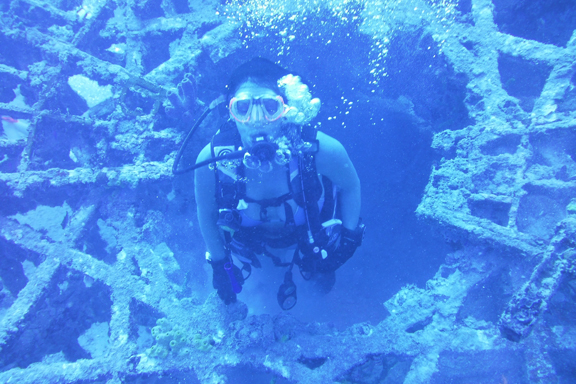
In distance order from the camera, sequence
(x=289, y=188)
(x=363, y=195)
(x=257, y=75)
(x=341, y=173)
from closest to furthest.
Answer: (x=257, y=75) → (x=289, y=188) → (x=341, y=173) → (x=363, y=195)

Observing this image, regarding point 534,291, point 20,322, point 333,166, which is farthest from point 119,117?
point 534,291

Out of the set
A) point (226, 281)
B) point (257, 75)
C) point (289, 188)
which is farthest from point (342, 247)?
point (257, 75)

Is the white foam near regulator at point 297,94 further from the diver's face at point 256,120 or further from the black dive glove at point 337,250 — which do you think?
the black dive glove at point 337,250

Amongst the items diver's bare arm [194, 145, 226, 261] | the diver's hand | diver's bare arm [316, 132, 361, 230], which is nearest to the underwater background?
diver's bare arm [194, 145, 226, 261]

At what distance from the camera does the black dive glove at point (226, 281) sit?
322cm

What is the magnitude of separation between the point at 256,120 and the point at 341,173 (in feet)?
3.73

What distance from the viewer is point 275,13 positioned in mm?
4988

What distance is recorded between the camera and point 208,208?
3227mm

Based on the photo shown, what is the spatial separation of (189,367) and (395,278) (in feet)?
13.7

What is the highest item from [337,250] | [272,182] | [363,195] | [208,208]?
[363,195]

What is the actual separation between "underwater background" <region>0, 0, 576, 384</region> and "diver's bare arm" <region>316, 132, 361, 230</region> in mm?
827

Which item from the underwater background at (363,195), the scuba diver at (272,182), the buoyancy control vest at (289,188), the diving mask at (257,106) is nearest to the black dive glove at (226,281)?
the scuba diver at (272,182)

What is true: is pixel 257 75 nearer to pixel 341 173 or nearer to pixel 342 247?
pixel 341 173

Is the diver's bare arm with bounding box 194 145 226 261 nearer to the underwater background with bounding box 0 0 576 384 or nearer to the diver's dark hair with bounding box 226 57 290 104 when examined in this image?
the underwater background with bounding box 0 0 576 384
